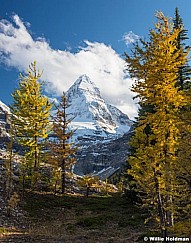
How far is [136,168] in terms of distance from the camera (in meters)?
13.4

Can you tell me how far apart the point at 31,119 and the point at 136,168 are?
14830 mm

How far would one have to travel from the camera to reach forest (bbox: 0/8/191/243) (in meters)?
A: 10.1

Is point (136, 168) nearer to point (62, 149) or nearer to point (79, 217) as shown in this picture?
point (79, 217)

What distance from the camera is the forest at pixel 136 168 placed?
33.1ft

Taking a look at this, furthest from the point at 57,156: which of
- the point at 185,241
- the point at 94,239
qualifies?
the point at 185,241

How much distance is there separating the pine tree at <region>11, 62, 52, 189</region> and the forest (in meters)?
0.09

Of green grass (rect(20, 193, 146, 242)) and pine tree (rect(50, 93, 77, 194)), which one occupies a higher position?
pine tree (rect(50, 93, 77, 194))

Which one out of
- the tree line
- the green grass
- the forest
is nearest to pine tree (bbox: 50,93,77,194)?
the forest

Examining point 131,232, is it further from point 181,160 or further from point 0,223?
point 181,160

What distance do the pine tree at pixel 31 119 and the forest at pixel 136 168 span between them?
9cm

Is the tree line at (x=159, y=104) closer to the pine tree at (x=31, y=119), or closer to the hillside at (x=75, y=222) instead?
the hillside at (x=75, y=222)

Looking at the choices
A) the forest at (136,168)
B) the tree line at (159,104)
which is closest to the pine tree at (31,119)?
the forest at (136,168)

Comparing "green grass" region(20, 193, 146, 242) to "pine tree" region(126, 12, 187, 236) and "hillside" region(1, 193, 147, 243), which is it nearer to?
"hillside" region(1, 193, 147, 243)

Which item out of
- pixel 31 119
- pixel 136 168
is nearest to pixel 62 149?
pixel 31 119
